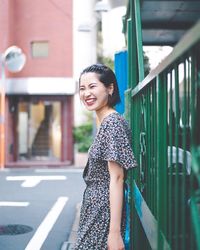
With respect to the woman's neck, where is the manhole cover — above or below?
below

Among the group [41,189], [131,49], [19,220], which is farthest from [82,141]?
[131,49]

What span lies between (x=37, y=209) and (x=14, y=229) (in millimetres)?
1745

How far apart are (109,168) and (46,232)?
4.48 m

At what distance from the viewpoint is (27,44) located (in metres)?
17.9

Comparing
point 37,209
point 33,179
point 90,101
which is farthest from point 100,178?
point 33,179

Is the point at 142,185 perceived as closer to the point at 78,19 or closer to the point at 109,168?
the point at 109,168

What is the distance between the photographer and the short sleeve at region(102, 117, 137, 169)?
2.15m

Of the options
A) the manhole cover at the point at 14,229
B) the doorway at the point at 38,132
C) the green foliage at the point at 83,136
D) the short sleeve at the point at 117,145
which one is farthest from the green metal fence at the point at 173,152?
the doorway at the point at 38,132

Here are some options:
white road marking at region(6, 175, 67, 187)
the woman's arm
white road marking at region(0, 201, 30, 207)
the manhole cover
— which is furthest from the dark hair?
white road marking at region(6, 175, 67, 187)

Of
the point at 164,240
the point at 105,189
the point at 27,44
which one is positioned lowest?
the point at 164,240

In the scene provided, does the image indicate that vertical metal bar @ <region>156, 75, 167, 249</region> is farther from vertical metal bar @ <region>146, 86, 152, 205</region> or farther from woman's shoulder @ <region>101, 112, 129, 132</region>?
vertical metal bar @ <region>146, 86, 152, 205</region>

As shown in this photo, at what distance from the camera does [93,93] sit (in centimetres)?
235

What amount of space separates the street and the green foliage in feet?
10.6

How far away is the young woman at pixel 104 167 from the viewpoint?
216 centimetres
